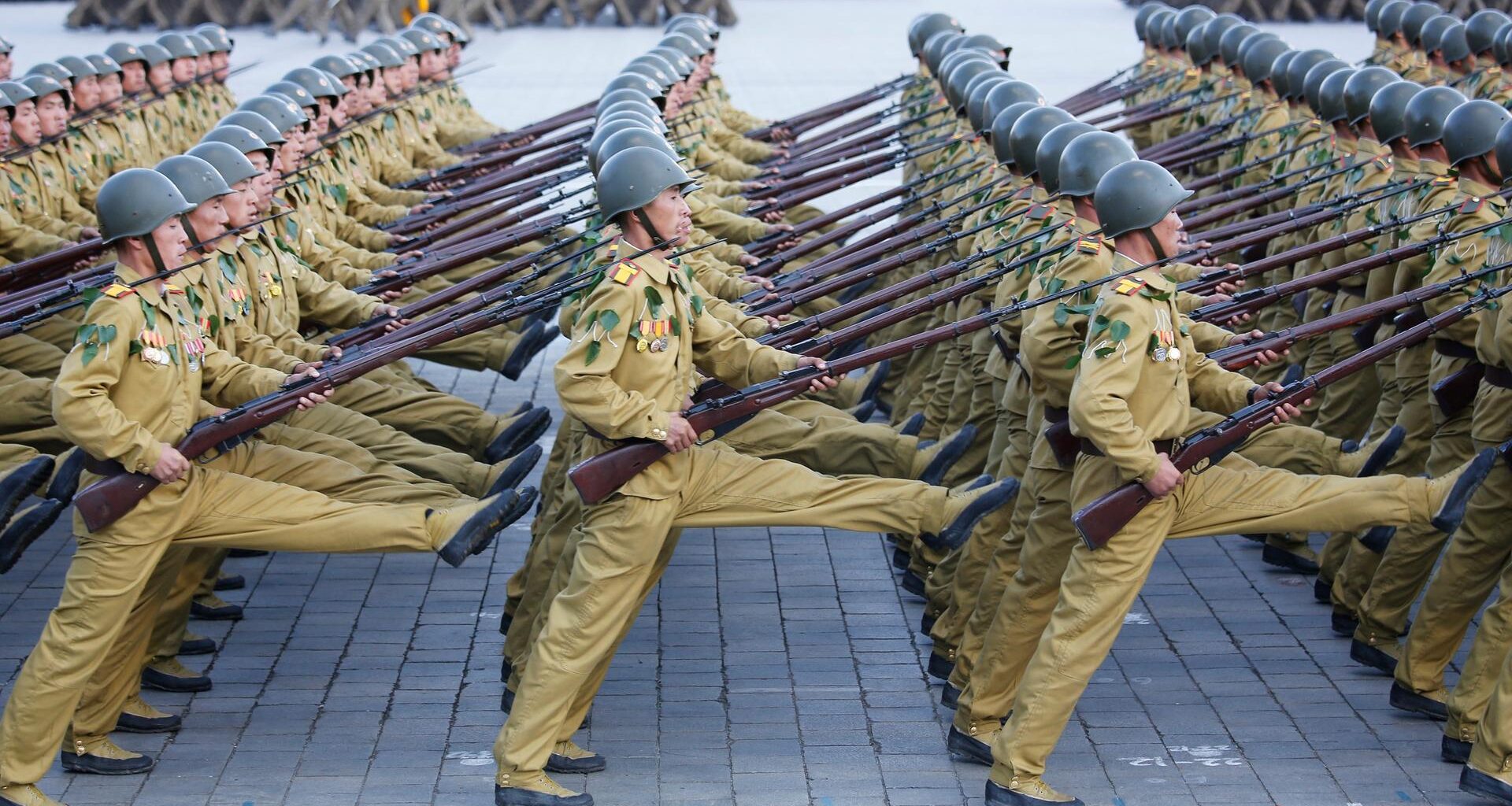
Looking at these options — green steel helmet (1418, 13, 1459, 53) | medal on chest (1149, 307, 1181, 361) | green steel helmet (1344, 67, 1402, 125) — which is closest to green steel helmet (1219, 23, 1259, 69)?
green steel helmet (1418, 13, 1459, 53)

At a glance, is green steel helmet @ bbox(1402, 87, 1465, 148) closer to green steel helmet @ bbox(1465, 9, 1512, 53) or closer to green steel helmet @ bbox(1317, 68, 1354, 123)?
green steel helmet @ bbox(1317, 68, 1354, 123)

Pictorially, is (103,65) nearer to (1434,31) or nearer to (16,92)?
(16,92)

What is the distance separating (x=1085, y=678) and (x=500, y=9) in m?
30.2

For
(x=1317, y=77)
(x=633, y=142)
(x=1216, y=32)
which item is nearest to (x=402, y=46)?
(x=1216, y=32)

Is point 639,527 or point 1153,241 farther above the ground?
point 1153,241

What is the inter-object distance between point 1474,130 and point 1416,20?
6.02 m

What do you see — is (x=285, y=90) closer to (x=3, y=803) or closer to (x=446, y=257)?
(x=446, y=257)

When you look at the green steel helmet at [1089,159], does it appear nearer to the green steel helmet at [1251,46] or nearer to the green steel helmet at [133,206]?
the green steel helmet at [133,206]

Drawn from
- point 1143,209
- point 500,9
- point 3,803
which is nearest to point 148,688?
point 3,803

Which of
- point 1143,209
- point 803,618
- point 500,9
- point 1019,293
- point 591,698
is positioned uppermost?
point 1143,209

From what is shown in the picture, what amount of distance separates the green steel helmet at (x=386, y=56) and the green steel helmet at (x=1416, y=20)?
22.8 ft

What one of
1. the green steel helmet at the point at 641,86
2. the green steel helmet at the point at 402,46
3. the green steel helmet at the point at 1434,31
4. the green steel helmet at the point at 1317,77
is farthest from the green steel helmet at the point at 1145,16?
the green steel helmet at the point at 641,86

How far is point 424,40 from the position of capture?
1484 cm

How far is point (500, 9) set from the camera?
34750 millimetres
